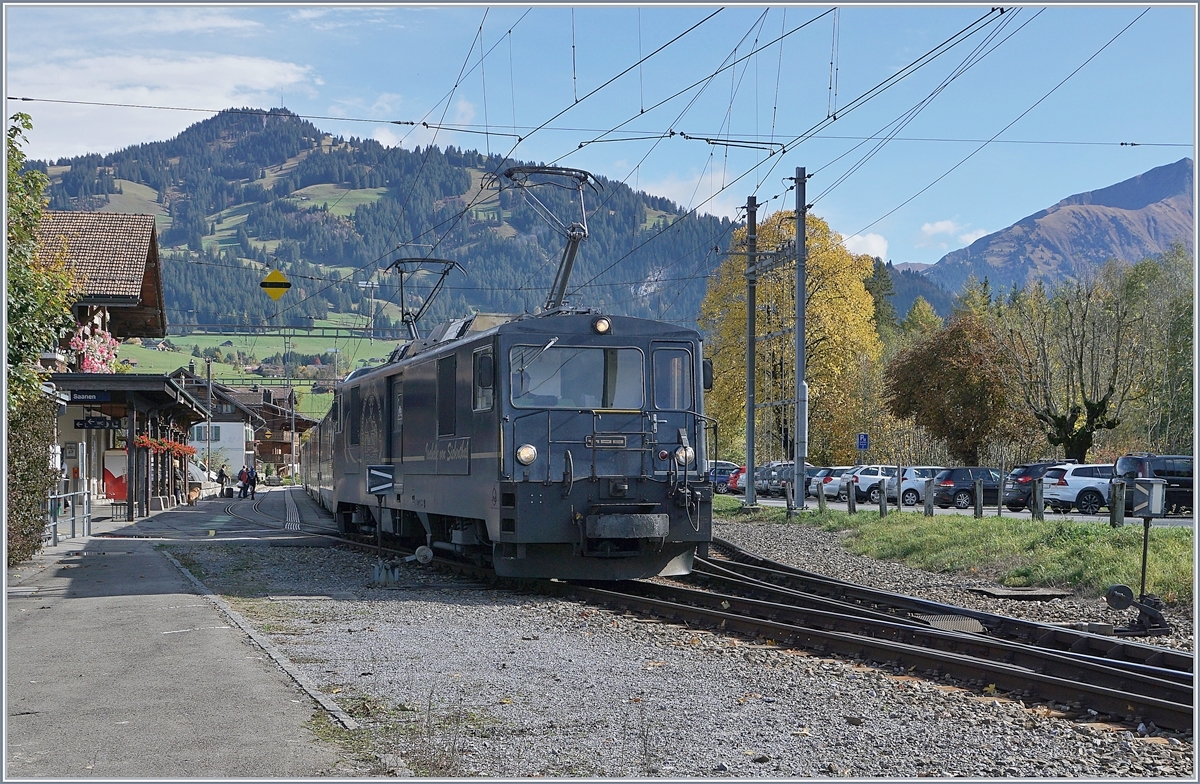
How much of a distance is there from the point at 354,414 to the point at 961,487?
22.3 m

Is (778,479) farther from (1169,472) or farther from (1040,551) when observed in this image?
(1040,551)

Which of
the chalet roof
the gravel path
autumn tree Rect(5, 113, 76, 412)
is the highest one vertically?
the chalet roof

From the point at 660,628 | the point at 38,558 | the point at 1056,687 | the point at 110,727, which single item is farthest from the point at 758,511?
the point at 110,727

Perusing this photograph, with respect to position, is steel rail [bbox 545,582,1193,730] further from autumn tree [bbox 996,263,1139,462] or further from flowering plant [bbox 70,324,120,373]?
autumn tree [bbox 996,263,1139,462]

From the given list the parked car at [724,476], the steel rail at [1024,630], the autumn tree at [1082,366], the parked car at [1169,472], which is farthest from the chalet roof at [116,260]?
the autumn tree at [1082,366]

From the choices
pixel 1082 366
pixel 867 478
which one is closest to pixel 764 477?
pixel 867 478

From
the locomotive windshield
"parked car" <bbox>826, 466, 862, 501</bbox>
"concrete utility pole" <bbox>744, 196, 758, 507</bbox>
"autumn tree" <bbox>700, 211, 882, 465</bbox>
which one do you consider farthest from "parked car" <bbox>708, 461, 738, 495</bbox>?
the locomotive windshield

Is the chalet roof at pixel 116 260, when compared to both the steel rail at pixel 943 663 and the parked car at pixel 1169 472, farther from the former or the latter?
the parked car at pixel 1169 472

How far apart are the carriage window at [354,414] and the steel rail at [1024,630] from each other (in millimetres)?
8519

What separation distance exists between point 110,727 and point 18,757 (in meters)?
0.65

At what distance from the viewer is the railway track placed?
7750 mm

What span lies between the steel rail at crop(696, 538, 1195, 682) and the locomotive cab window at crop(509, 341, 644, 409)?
3.23 meters

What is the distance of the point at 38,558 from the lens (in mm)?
19547

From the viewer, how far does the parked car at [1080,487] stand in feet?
103
